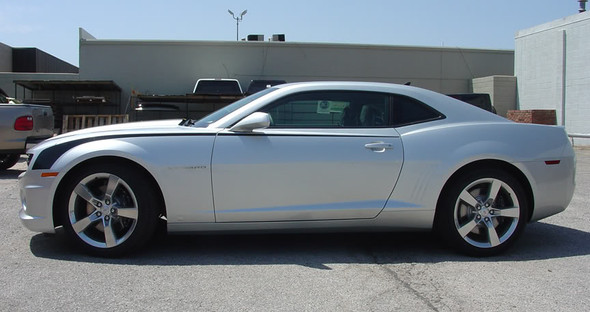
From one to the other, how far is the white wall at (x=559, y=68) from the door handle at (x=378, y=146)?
1457cm

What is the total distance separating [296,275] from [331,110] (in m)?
1.46

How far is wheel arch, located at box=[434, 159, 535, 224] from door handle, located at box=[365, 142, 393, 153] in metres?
0.61

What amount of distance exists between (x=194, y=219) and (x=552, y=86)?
16772 mm

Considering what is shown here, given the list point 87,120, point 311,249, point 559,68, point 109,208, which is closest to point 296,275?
point 311,249

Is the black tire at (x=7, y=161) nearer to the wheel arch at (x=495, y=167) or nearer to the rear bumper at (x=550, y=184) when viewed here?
the wheel arch at (x=495, y=167)

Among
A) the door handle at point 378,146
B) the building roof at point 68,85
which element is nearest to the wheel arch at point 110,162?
the door handle at point 378,146

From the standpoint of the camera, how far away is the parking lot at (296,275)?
3451 mm

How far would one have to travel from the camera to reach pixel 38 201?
4266mm

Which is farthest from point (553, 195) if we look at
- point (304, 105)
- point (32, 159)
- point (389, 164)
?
point (32, 159)

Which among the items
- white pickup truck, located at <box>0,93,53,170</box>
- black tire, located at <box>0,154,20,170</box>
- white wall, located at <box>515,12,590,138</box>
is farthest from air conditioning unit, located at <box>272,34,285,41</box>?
white pickup truck, located at <box>0,93,53,170</box>

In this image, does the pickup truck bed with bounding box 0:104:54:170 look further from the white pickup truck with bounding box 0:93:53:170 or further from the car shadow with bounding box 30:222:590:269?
the car shadow with bounding box 30:222:590:269

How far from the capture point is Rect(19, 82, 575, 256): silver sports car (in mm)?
4250

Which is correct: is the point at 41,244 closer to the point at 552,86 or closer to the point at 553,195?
the point at 553,195

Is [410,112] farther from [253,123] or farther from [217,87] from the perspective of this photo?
[217,87]
